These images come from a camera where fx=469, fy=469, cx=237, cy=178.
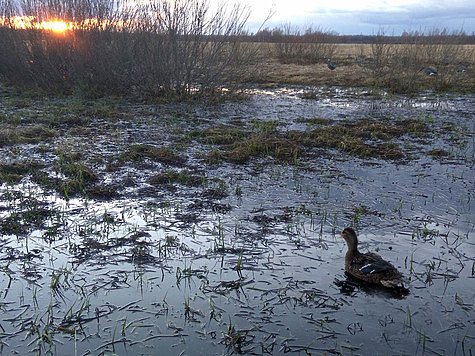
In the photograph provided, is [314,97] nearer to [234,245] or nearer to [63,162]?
[63,162]

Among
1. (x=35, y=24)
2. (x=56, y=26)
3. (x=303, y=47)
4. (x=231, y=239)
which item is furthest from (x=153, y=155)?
(x=303, y=47)

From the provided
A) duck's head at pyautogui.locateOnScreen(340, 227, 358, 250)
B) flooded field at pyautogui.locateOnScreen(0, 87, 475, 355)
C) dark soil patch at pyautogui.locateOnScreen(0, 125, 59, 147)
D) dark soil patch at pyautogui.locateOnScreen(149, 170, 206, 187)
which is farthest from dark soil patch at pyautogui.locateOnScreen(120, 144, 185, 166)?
duck's head at pyautogui.locateOnScreen(340, 227, 358, 250)

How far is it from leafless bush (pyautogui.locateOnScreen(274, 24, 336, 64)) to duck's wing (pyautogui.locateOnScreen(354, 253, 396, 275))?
2561 cm

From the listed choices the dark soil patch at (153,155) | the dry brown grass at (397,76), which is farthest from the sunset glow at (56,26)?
the dark soil patch at (153,155)

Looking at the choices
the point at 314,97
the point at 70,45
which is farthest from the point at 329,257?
the point at 70,45

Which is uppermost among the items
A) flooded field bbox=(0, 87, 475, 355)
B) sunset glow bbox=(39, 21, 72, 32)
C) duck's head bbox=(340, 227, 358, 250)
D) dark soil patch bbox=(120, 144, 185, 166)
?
sunset glow bbox=(39, 21, 72, 32)

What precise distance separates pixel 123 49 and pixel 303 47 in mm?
16775

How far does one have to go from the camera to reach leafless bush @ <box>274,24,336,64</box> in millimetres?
29062

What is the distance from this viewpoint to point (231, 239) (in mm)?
5301

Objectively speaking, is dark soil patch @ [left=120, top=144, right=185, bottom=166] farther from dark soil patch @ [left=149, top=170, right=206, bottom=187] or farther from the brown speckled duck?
the brown speckled duck

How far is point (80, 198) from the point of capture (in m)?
6.60

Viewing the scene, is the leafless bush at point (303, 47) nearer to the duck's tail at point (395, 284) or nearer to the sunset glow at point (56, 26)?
the sunset glow at point (56, 26)

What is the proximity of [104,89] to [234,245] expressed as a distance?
12.2 meters

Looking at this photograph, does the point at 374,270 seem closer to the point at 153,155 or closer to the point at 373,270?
the point at 373,270
